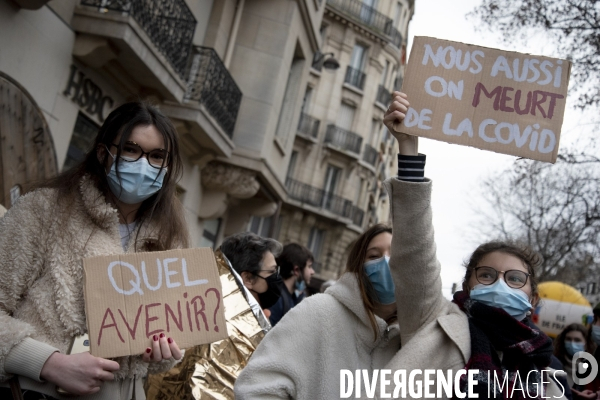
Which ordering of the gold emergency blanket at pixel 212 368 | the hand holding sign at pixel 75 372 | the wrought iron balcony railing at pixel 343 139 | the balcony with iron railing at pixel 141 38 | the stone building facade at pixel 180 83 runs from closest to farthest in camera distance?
the hand holding sign at pixel 75 372 < the gold emergency blanket at pixel 212 368 < the stone building facade at pixel 180 83 < the balcony with iron railing at pixel 141 38 < the wrought iron balcony railing at pixel 343 139

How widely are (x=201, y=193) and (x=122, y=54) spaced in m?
5.21

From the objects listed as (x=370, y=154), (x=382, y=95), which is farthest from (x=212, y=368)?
(x=382, y=95)

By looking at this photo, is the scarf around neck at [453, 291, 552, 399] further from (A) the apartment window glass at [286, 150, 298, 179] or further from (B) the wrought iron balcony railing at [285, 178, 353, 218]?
(A) the apartment window glass at [286, 150, 298, 179]

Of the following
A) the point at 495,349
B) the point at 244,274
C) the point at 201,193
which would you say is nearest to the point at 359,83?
the point at 201,193

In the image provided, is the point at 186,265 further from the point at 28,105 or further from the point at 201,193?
the point at 201,193

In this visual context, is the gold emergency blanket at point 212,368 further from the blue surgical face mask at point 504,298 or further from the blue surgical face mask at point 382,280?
the blue surgical face mask at point 504,298

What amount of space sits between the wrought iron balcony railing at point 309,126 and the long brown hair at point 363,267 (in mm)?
35040

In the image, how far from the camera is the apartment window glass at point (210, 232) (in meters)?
15.8

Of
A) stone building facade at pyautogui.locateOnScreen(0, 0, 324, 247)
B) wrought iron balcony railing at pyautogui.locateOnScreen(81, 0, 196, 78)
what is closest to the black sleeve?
A: stone building facade at pyautogui.locateOnScreen(0, 0, 324, 247)

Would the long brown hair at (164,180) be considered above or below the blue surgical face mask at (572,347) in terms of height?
above

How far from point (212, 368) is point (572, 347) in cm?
486

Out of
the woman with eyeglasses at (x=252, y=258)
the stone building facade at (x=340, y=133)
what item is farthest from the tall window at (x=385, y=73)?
the woman with eyeglasses at (x=252, y=258)

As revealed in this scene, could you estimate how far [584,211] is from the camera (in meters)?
14.0

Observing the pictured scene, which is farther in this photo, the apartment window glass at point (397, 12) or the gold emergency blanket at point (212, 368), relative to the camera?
the apartment window glass at point (397, 12)
